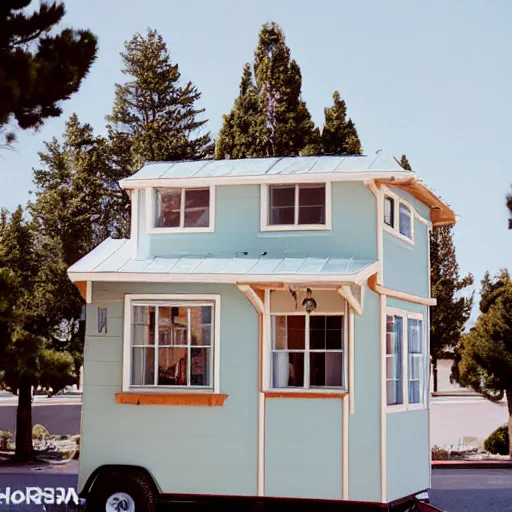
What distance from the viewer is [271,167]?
1633 cm

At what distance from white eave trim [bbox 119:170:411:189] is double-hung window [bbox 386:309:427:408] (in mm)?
1997

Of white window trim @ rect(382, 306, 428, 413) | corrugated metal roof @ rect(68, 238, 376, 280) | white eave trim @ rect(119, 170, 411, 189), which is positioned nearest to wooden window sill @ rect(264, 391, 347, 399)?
white window trim @ rect(382, 306, 428, 413)

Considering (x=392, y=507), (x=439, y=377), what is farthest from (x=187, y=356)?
(x=439, y=377)

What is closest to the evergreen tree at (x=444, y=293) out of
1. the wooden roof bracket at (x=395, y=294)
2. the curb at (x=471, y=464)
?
the curb at (x=471, y=464)

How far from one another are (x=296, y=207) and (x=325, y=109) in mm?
16780

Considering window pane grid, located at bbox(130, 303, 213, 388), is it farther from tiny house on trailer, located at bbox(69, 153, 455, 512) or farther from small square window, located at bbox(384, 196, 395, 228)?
small square window, located at bbox(384, 196, 395, 228)

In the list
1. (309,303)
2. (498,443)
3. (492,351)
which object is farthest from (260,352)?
(498,443)

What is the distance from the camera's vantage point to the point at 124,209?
121 feet

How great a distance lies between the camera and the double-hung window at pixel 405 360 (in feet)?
51.2

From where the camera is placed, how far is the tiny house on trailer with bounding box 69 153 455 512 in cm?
1478

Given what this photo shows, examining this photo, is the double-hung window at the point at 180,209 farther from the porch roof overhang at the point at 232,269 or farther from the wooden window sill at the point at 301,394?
the wooden window sill at the point at 301,394

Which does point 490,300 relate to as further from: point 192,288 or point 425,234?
point 192,288

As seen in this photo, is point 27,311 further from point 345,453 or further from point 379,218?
point 345,453

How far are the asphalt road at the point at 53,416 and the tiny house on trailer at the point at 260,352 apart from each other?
23302 mm
